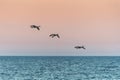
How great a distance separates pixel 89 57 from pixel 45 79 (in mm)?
72378

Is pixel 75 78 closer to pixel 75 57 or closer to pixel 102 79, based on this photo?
pixel 102 79

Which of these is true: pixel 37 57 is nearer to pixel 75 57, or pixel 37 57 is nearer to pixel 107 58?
pixel 75 57

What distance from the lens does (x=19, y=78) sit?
5012cm

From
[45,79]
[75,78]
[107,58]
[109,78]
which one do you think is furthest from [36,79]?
[107,58]

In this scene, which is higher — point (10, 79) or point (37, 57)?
point (37, 57)

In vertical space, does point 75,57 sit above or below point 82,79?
above

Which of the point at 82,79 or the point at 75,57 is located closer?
the point at 82,79

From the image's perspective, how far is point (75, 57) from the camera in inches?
4715

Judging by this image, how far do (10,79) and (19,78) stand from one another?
1.51m

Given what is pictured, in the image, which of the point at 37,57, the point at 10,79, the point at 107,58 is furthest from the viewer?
the point at 37,57

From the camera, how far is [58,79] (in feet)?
164

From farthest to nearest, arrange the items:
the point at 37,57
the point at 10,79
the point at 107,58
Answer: the point at 37,57 → the point at 107,58 → the point at 10,79

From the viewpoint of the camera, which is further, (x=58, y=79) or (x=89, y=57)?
(x=89, y=57)

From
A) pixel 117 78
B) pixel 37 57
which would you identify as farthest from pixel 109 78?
pixel 37 57
